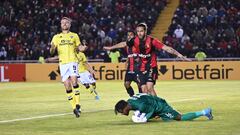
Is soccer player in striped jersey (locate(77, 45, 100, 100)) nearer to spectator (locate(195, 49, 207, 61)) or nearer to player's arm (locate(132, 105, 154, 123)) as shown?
player's arm (locate(132, 105, 154, 123))

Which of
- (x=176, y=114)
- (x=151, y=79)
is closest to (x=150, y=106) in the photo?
(x=176, y=114)

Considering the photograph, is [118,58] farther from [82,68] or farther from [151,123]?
[151,123]

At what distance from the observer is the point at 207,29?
139 ft

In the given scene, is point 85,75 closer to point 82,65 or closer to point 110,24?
point 82,65

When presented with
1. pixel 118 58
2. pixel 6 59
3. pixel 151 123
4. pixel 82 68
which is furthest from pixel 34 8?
pixel 151 123

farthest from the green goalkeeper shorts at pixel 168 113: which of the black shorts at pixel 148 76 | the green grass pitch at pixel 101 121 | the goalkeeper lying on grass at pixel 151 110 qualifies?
the black shorts at pixel 148 76

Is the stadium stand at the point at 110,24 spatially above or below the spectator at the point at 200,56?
above

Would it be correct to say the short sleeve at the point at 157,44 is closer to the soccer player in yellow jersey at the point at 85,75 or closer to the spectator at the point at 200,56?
the soccer player in yellow jersey at the point at 85,75

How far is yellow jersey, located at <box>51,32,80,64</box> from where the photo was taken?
18797 millimetres

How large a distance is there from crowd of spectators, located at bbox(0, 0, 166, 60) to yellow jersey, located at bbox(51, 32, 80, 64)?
81.0 feet

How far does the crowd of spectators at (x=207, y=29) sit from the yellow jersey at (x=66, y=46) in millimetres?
23199

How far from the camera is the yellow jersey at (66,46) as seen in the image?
1880cm

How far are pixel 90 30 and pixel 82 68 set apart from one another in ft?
A: 56.2

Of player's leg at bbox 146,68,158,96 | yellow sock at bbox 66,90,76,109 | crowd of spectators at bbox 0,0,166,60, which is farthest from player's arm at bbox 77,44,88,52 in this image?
crowd of spectators at bbox 0,0,166,60
